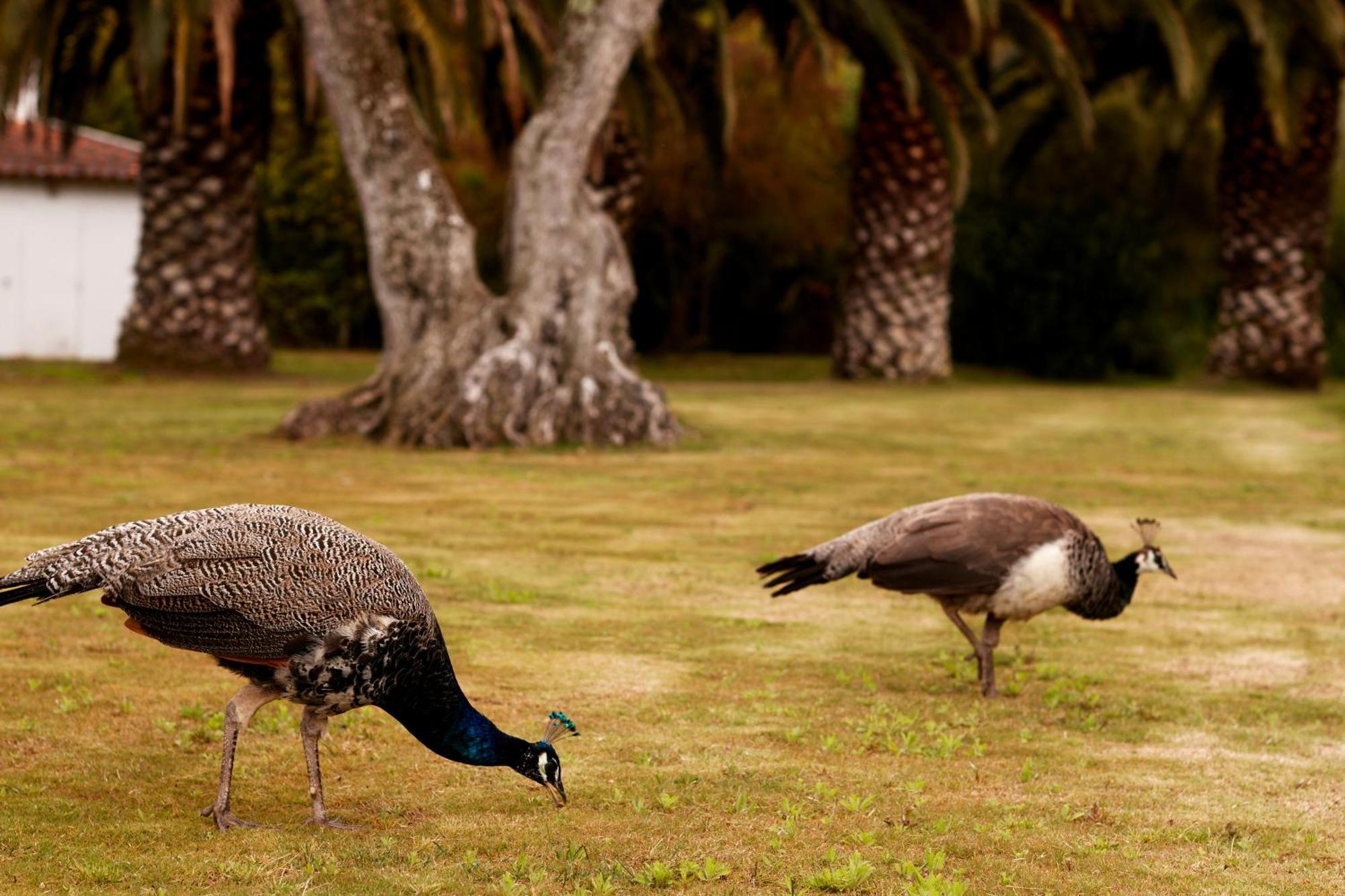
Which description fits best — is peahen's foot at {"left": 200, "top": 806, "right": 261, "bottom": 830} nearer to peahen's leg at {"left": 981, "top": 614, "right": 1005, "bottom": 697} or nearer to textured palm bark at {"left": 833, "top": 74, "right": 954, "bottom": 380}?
peahen's leg at {"left": 981, "top": 614, "right": 1005, "bottom": 697}

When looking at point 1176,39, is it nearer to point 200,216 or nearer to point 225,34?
point 225,34

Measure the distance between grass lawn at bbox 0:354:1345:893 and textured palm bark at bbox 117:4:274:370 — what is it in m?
10.1

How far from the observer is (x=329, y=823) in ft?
18.3

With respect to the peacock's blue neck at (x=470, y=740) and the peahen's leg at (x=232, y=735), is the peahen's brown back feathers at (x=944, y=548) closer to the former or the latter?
the peacock's blue neck at (x=470, y=740)

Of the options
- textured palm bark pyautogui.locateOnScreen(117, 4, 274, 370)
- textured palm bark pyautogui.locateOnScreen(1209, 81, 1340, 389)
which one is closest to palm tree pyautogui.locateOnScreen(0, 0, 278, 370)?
textured palm bark pyautogui.locateOnScreen(117, 4, 274, 370)

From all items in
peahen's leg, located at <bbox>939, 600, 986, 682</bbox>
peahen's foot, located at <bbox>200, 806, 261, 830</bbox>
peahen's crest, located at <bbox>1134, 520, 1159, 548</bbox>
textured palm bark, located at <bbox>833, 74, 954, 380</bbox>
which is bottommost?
peahen's foot, located at <bbox>200, 806, 261, 830</bbox>

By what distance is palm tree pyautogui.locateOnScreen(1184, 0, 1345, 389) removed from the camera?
93.1 ft

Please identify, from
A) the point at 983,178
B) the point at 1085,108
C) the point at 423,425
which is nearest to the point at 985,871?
the point at 423,425

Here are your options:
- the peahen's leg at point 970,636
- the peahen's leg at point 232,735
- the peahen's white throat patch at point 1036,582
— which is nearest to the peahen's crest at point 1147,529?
the peahen's white throat patch at point 1036,582

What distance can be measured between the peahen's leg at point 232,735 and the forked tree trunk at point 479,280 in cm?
1104

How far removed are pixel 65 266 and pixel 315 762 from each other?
29.4 meters

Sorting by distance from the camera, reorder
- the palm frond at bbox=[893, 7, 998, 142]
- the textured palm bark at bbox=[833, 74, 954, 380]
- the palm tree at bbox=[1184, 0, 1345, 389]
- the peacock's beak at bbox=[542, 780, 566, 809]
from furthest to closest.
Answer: the palm tree at bbox=[1184, 0, 1345, 389], the textured palm bark at bbox=[833, 74, 954, 380], the palm frond at bbox=[893, 7, 998, 142], the peacock's beak at bbox=[542, 780, 566, 809]

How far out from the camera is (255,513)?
5684 millimetres

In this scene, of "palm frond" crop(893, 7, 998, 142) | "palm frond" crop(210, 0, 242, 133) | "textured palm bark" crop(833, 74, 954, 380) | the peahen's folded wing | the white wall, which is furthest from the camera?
the white wall
